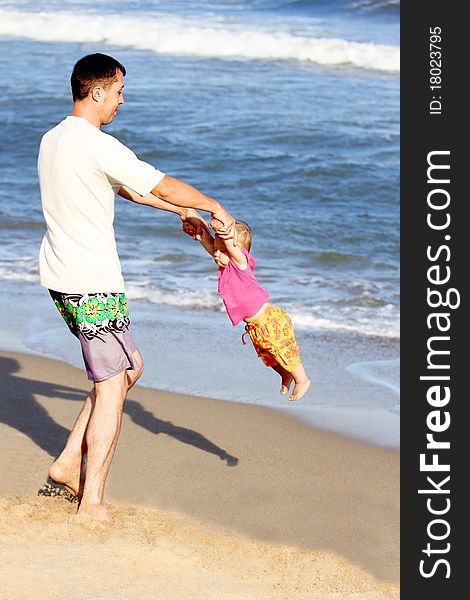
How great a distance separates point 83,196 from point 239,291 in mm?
990

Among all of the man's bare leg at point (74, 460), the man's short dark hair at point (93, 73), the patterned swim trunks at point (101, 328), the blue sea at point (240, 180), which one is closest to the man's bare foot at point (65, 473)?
the man's bare leg at point (74, 460)

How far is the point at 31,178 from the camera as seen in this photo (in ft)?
40.9

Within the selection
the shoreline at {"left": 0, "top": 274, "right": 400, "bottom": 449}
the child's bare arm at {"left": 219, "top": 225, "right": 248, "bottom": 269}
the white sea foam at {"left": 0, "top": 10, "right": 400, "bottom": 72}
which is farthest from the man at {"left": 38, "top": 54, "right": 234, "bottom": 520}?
the white sea foam at {"left": 0, "top": 10, "right": 400, "bottom": 72}

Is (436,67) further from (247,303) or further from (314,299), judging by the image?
(247,303)

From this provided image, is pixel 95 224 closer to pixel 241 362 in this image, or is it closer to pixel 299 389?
pixel 299 389

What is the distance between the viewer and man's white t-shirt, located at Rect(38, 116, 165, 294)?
164 inches

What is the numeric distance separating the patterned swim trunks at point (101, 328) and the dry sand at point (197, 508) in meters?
0.66

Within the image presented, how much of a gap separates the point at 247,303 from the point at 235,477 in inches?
35.0

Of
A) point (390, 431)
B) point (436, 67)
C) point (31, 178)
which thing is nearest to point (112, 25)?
point (31, 178)

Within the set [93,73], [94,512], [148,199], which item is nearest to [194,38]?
[148,199]

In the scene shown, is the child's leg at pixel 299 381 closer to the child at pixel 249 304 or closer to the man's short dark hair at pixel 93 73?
the child at pixel 249 304

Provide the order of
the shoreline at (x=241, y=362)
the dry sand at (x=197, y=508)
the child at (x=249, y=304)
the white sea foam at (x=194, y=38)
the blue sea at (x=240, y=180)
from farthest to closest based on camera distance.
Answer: the white sea foam at (x=194, y=38), the blue sea at (x=240, y=180), the shoreline at (x=241, y=362), the child at (x=249, y=304), the dry sand at (x=197, y=508)

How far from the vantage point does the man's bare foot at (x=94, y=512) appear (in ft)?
14.5

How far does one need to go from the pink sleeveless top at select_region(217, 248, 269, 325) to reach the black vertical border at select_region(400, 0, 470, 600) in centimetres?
115
